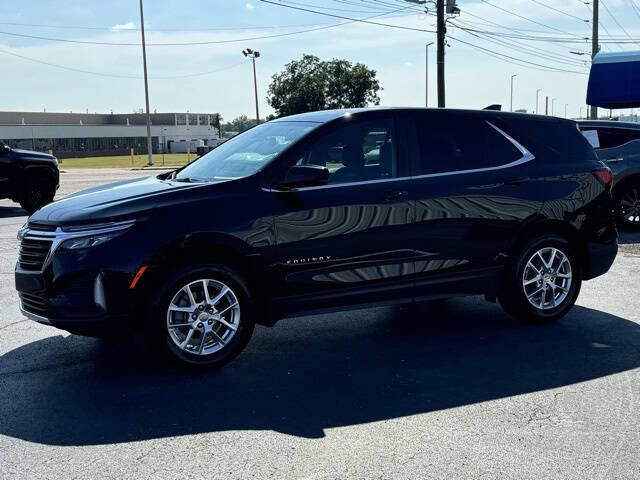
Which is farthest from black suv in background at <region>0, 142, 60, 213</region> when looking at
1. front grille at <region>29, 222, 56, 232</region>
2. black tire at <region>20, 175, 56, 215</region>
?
front grille at <region>29, 222, 56, 232</region>

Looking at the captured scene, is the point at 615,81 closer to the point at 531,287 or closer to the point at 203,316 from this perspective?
the point at 531,287

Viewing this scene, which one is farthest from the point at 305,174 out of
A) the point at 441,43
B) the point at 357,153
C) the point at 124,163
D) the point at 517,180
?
the point at 124,163

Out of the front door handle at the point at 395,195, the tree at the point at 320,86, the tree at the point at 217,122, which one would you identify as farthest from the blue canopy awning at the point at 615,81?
the tree at the point at 217,122

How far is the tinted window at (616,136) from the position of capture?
12.1 metres

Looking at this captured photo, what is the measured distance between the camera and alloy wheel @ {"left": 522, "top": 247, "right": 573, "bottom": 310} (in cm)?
645

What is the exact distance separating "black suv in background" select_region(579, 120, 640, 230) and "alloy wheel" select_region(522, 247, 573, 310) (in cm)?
600

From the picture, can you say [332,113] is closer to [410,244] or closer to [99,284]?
[410,244]

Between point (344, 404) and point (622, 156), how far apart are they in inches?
356

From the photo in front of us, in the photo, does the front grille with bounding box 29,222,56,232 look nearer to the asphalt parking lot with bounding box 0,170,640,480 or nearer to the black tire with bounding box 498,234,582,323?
the asphalt parking lot with bounding box 0,170,640,480

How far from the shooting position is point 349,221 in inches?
217

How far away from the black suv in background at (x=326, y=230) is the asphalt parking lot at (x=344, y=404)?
417mm

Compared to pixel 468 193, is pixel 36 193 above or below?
below

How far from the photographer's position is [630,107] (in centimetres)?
2097

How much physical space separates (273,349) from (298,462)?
2086 mm
